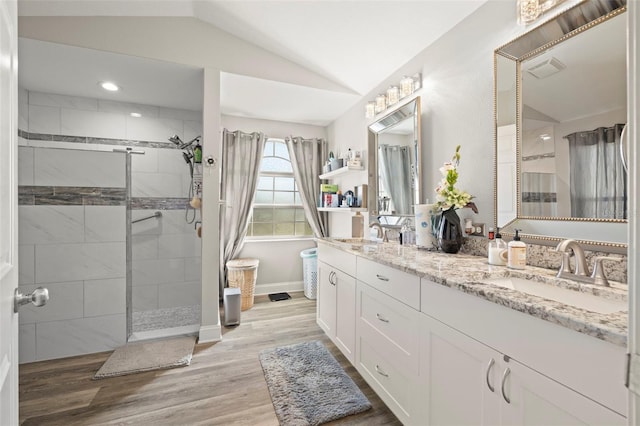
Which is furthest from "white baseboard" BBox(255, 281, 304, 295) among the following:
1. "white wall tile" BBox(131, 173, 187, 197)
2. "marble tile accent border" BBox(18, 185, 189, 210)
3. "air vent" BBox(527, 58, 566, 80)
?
"air vent" BBox(527, 58, 566, 80)

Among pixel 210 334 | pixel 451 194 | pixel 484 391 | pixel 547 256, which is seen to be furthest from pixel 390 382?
pixel 210 334

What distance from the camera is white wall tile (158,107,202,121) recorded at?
10.6ft

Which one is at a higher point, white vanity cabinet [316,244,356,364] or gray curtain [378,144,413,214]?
gray curtain [378,144,413,214]

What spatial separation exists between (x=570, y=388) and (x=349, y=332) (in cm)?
137

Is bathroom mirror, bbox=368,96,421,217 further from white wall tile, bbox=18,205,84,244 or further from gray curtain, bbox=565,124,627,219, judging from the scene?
white wall tile, bbox=18,205,84,244

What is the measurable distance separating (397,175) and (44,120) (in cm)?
367

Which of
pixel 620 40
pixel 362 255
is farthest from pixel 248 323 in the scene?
pixel 620 40

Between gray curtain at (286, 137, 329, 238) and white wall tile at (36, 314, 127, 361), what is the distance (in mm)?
2346

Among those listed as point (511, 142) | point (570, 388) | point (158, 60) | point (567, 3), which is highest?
point (158, 60)

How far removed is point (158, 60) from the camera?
228cm

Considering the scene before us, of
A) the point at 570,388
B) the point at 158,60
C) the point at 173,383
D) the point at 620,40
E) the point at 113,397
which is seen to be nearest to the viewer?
the point at 570,388

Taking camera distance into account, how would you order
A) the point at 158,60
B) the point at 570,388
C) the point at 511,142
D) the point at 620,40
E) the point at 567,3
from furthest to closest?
the point at 158,60, the point at 511,142, the point at 567,3, the point at 620,40, the point at 570,388

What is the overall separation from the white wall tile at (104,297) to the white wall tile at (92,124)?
171 cm

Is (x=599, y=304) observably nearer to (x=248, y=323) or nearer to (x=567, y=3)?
(x=567, y=3)
